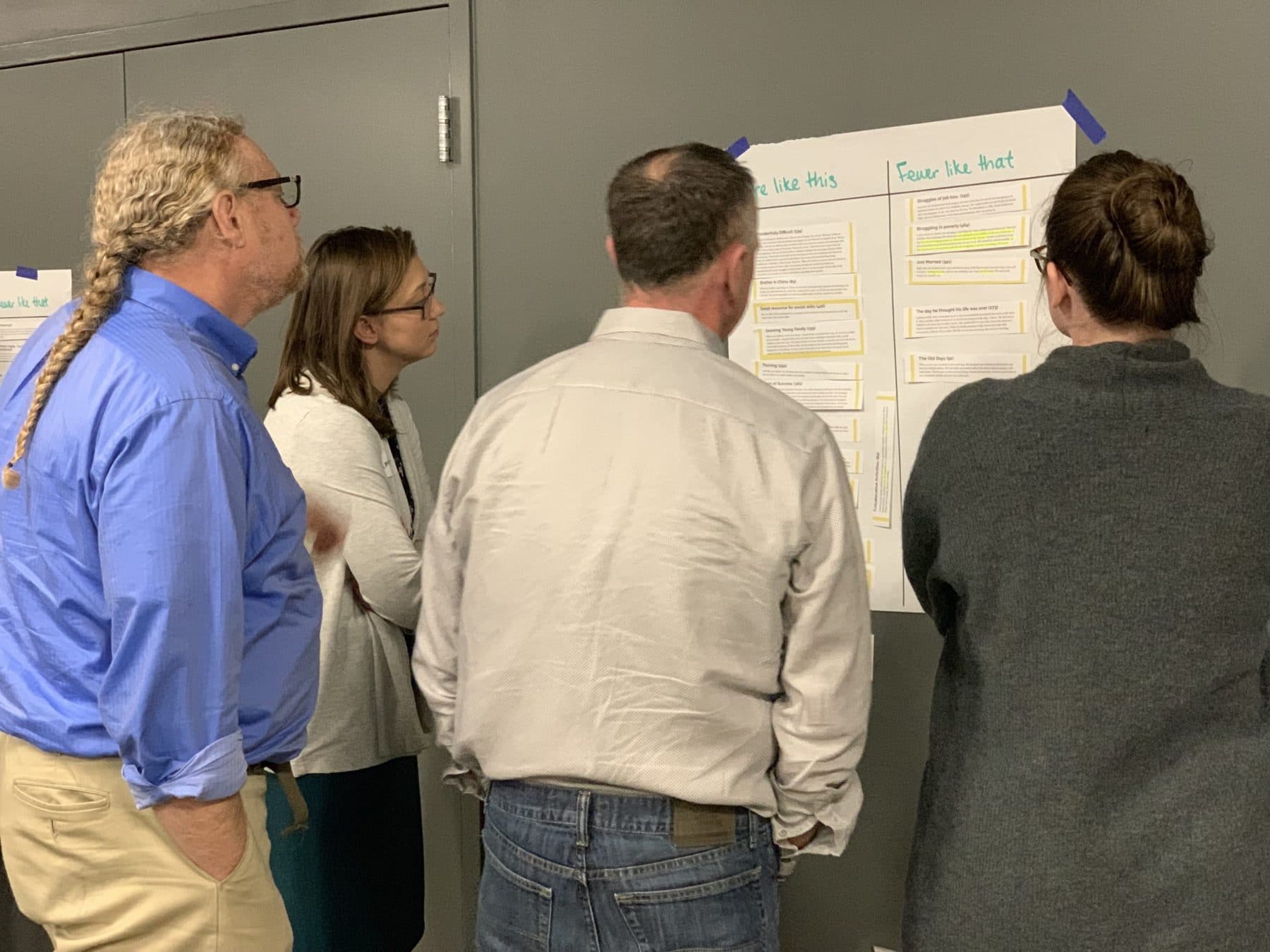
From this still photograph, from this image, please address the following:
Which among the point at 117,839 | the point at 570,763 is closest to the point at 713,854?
the point at 570,763

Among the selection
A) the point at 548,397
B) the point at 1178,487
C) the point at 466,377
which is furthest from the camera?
the point at 466,377

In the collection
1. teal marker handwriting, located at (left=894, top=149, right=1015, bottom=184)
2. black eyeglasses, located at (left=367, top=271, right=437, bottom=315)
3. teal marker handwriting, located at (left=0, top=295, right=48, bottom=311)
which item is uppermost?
teal marker handwriting, located at (left=894, top=149, right=1015, bottom=184)

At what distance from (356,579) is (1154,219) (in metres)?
1.20

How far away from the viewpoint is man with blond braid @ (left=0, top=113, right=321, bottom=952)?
1.13 metres

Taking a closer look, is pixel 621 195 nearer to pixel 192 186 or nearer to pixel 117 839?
pixel 192 186

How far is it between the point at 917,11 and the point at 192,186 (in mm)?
1200

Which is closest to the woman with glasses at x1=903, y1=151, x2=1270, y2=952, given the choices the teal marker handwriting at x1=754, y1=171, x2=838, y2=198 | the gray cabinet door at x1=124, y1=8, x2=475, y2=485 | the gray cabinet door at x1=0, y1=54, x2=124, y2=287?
the teal marker handwriting at x1=754, y1=171, x2=838, y2=198

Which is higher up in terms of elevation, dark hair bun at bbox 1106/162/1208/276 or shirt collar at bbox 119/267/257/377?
dark hair bun at bbox 1106/162/1208/276

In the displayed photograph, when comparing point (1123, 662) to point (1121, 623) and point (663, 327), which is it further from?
point (663, 327)

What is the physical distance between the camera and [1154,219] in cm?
112

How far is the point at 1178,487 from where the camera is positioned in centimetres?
110

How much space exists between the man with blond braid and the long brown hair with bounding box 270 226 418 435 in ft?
1.42

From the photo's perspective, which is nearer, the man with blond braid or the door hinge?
the man with blond braid

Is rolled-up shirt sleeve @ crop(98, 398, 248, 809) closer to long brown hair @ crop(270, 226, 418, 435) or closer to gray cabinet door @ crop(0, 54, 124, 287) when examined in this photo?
long brown hair @ crop(270, 226, 418, 435)
